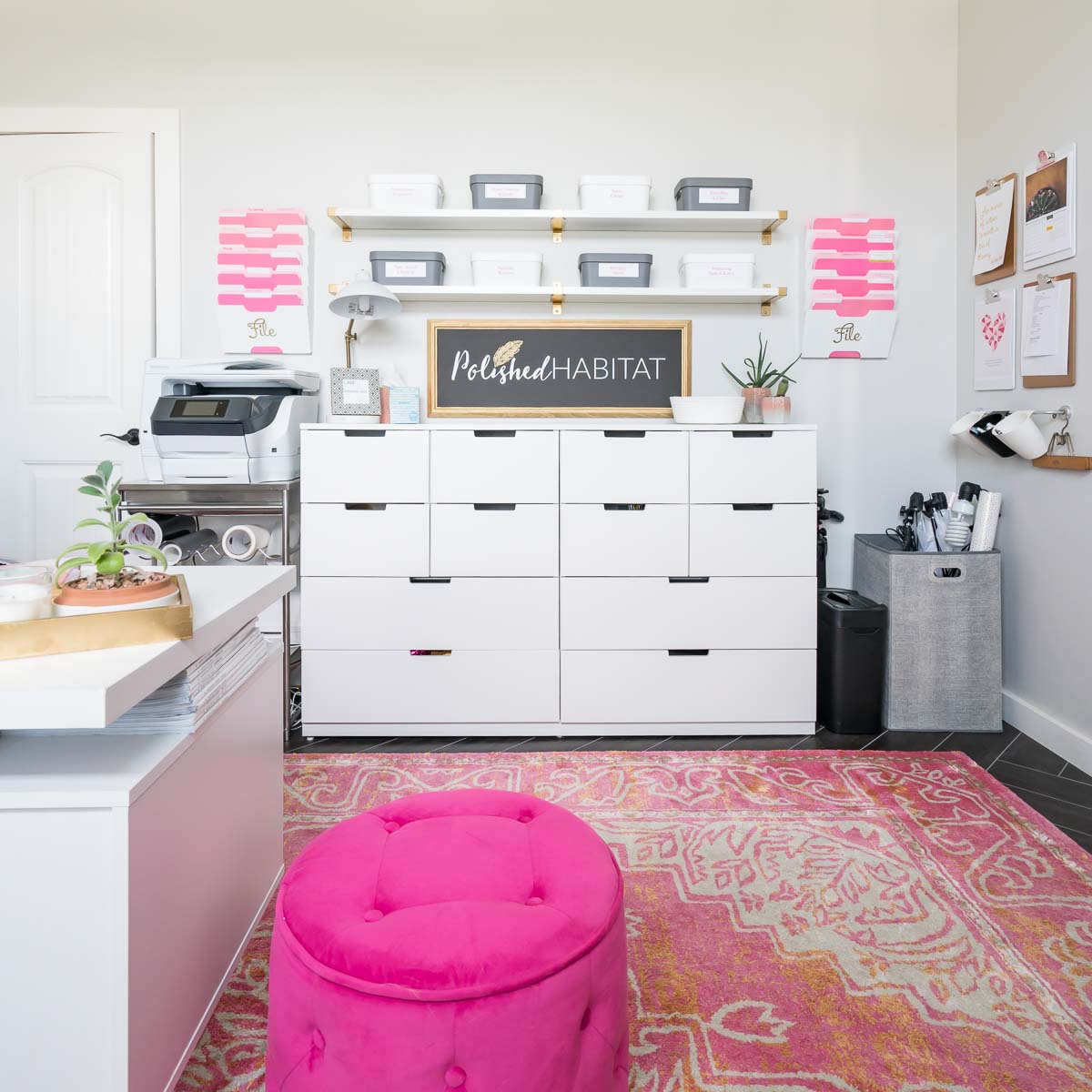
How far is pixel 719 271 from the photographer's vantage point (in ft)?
9.87

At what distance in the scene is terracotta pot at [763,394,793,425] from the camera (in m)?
2.79

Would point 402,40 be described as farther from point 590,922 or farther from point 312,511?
point 590,922

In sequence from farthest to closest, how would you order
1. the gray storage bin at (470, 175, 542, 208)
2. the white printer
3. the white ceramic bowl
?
1. the gray storage bin at (470, 175, 542, 208)
2. the white ceramic bowl
3. the white printer

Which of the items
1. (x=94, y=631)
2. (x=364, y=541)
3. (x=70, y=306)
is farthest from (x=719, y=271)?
(x=94, y=631)

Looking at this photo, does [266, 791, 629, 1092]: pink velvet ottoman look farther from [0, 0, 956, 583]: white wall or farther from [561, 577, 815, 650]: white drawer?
[0, 0, 956, 583]: white wall

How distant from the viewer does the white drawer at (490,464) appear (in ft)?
8.87

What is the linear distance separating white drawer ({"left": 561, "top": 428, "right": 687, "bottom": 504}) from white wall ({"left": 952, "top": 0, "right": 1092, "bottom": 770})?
1167mm

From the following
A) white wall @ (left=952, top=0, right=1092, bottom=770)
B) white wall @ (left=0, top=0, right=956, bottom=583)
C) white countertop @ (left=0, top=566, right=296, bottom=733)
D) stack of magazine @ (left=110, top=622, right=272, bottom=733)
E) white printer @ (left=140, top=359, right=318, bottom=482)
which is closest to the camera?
white countertop @ (left=0, top=566, right=296, bottom=733)

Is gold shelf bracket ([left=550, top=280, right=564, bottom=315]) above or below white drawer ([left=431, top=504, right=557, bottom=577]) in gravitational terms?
above

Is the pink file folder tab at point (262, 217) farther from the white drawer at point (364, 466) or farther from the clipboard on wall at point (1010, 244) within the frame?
the clipboard on wall at point (1010, 244)

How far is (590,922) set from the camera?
40.5 inches

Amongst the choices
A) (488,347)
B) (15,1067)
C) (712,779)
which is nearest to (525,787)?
(712,779)

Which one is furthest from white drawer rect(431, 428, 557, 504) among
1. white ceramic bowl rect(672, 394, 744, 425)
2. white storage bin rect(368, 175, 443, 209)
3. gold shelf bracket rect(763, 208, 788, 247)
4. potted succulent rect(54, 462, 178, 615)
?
potted succulent rect(54, 462, 178, 615)

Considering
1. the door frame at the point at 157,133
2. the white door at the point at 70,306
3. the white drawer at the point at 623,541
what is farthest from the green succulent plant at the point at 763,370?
the white door at the point at 70,306
